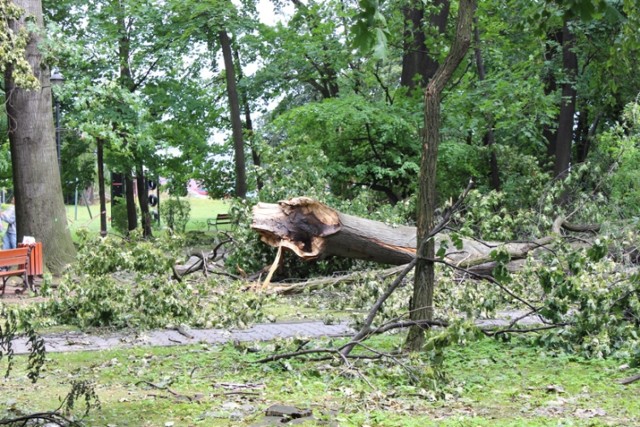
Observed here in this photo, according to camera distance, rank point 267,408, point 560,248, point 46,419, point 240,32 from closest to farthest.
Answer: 1. point 46,419
2. point 267,408
3. point 560,248
4. point 240,32

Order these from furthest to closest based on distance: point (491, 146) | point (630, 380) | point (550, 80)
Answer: point (550, 80)
point (491, 146)
point (630, 380)

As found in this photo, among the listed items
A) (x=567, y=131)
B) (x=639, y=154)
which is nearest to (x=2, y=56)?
(x=639, y=154)

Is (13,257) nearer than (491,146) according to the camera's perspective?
Yes

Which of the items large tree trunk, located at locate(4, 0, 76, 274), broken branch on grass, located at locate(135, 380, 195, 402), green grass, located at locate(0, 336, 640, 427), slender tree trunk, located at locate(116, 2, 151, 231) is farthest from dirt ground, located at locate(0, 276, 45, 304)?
slender tree trunk, located at locate(116, 2, 151, 231)

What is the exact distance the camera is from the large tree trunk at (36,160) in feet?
46.4

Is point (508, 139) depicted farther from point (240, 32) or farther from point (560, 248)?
point (560, 248)

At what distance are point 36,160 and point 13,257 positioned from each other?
7.38ft

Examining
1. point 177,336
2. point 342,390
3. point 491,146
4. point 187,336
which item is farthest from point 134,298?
point 491,146

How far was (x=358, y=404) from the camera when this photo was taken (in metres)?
5.61

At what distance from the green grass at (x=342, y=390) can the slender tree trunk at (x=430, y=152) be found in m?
0.74

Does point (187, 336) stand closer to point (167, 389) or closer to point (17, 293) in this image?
point (167, 389)

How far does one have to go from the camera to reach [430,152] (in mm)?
6891

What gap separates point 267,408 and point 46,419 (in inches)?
55.5

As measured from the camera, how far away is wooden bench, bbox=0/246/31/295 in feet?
41.1
